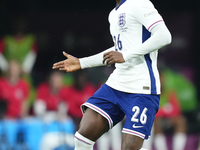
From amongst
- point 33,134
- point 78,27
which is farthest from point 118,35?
point 78,27

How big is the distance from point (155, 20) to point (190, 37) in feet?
23.0

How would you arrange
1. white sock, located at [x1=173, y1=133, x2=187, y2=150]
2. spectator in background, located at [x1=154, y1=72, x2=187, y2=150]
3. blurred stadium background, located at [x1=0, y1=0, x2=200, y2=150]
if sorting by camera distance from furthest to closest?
blurred stadium background, located at [x1=0, y1=0, x2=200, y2=150] < spectator in background, located at [x1=154, y1=72, x2=187, y2=150] < white sock, located at [x1=173, y1=133, x2=187, y2=150]

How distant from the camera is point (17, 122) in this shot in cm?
695

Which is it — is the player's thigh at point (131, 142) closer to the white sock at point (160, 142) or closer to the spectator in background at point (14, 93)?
the spectator in background at point (14, 93)

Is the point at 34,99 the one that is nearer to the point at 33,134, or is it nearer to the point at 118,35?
the point at 33,134

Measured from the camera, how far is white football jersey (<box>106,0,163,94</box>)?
3.66m

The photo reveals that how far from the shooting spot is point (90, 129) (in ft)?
12.6

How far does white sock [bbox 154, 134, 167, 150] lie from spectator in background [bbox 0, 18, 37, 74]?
298 centimetres

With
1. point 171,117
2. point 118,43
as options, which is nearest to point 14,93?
point 171,117

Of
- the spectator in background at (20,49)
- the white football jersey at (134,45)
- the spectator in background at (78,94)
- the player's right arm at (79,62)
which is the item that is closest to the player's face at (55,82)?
the spectator in background at (78,94)

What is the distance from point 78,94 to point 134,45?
14.1 ft

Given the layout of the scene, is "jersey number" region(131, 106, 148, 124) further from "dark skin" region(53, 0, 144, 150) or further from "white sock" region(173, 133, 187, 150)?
"white sock" region(173, 133, 187, 150)

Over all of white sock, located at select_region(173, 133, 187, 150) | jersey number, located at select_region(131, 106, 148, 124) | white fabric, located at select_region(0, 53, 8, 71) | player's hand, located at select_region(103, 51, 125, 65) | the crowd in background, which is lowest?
white sock, located at select_region(173, 133, 187, 150)

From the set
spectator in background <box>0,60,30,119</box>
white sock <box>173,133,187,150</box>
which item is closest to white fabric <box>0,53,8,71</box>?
spectator in background <box>0,60,30,119</box>
